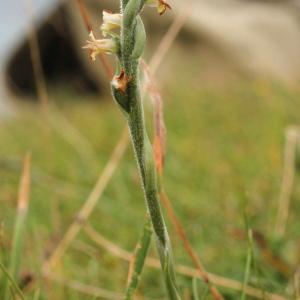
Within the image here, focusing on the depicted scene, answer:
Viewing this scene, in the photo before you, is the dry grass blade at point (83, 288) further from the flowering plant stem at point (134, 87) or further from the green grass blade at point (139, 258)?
the flowering plant stem at point (134, 87)

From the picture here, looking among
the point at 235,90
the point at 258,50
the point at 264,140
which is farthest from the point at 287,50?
the point at 264,140

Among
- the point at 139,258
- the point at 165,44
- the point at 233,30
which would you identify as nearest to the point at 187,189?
the point at 165,44

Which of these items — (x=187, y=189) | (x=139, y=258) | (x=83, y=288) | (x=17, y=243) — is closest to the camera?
(x=139, y=258)

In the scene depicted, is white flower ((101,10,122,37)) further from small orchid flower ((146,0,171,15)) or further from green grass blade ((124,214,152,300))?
green grass blade ((124,214,152,300))

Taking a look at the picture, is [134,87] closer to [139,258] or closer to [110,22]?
[110,22]

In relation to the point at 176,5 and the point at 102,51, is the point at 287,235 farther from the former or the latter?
the point at 176,5

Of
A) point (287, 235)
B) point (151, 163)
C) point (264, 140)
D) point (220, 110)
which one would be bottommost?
point (220, 110)
